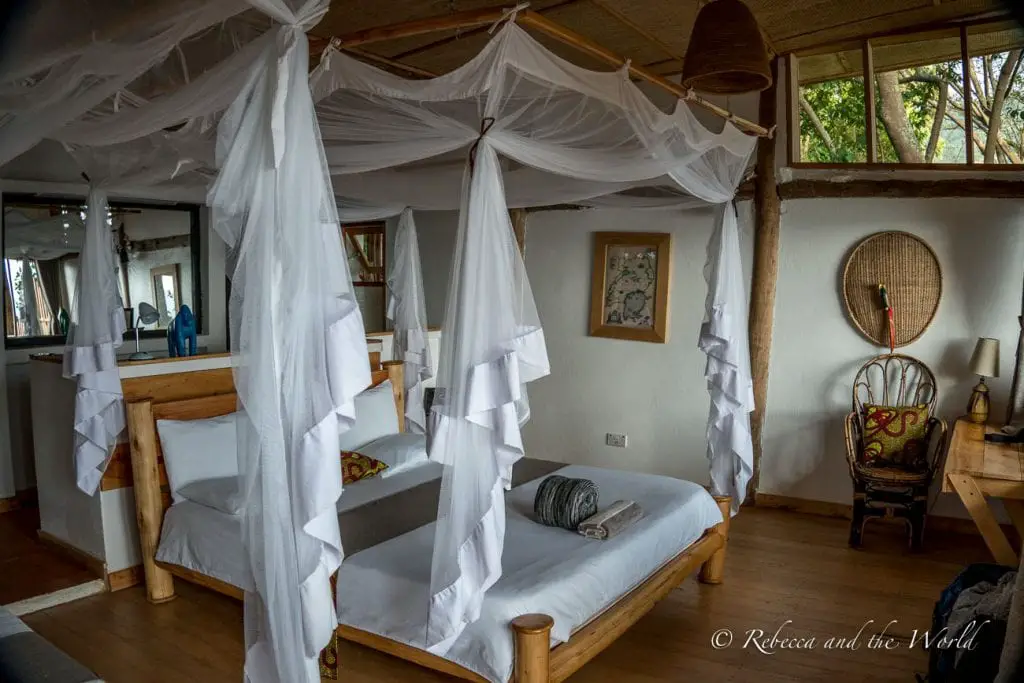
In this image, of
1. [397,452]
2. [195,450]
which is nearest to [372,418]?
[397,452]

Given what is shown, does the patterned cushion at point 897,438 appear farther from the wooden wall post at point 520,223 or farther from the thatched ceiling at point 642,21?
the wooden wall post at point 520,223

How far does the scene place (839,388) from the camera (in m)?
4.81

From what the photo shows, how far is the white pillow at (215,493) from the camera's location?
10.6 ft

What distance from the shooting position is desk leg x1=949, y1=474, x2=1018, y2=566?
3.01 m

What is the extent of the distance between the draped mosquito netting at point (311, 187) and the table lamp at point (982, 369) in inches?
77.9

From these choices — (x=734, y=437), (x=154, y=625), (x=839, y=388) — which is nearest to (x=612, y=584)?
(x=734, y=437)

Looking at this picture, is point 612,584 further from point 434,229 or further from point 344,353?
point 434,229

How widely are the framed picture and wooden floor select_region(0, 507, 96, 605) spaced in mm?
3651

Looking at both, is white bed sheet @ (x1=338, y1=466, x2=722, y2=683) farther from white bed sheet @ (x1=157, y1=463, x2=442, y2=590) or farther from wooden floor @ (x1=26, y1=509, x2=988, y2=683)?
white bed sheet @ (x1=157, y1=463, x2=442, y2=590)

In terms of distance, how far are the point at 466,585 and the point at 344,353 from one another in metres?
0.84

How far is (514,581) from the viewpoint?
2553 mm

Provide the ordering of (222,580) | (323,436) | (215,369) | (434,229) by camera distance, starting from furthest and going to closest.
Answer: (434,229), (215,369), (222,580), (323,436)

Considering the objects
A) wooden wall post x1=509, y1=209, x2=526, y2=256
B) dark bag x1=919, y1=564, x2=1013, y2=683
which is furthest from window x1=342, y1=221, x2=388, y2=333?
dark bag x1=919, y1=564, x2=1013, y2=683

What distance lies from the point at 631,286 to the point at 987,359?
2280 millimetres
